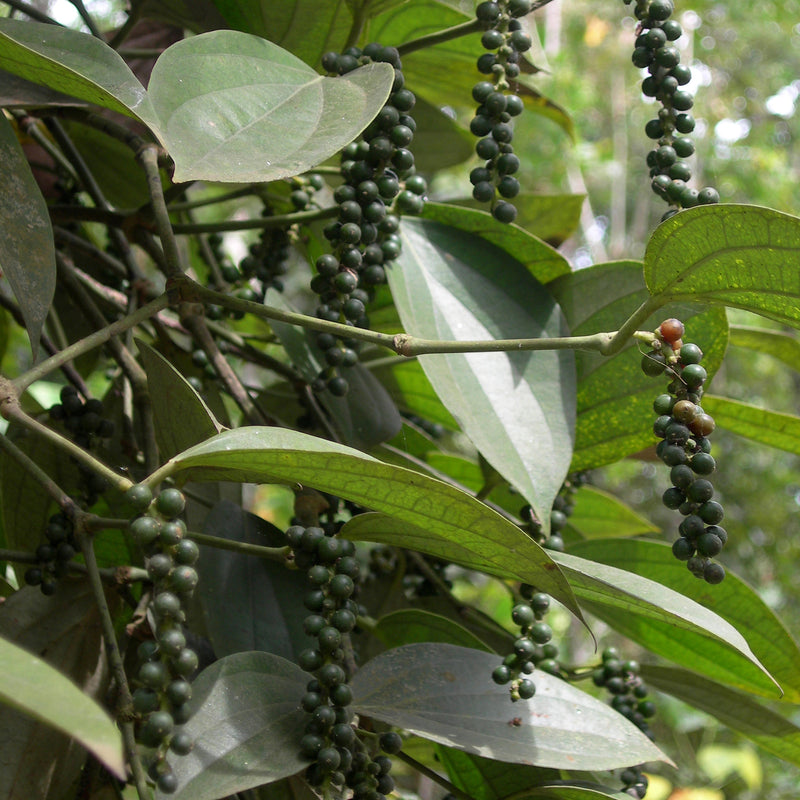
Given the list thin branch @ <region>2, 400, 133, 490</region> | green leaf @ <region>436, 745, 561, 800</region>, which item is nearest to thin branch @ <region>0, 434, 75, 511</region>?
thin branch @ <region>2, 400, 133, 490</region>

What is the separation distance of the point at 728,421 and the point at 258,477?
0.37m

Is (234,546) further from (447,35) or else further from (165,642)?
(447,35)

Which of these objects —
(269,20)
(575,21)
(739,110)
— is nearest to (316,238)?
(269,20)

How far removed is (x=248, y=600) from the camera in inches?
20.0

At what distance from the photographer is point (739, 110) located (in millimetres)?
5262

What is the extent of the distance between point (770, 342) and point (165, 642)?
0.54 metres

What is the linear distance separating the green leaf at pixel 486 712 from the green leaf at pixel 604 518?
38 cm

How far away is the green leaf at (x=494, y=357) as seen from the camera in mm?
522

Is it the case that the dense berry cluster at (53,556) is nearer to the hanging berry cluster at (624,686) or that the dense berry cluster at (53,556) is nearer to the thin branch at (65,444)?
the thin branch at (65,444)

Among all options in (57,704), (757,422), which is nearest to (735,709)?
(757,422)

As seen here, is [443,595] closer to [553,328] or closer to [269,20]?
[553,328]

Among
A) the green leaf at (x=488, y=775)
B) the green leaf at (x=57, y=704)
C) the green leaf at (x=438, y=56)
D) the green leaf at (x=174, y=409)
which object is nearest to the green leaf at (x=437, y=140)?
the green leaf at (x=438, y=56)

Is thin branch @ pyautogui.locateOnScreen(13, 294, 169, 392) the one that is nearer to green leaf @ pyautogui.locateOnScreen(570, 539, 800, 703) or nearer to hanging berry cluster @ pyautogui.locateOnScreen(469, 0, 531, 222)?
hanging berry cluster @ pyautogui.locateOnScreen(469, 0, 531, 222)

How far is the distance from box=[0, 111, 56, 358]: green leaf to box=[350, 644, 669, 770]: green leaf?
0.25 m
